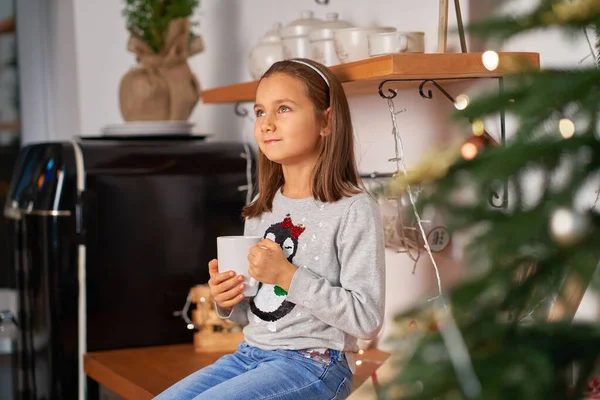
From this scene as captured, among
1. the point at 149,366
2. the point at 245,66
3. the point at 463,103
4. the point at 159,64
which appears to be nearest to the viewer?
the point at 463,103

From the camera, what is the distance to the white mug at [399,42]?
1394mm

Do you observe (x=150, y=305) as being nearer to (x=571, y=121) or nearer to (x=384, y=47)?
(x=384, y=47)

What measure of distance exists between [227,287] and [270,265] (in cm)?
8

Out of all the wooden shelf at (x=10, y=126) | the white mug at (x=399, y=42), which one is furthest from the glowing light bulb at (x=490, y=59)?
the wooden shelf at (x=10, y=126)

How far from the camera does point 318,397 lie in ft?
4.28

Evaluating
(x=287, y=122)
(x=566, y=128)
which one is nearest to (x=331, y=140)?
(x=287, y=122)

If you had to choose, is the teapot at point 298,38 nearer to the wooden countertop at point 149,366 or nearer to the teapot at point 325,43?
the teapot at point 325,43

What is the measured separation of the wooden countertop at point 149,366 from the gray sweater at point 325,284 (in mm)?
234

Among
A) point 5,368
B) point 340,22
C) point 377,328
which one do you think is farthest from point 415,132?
point 5,368

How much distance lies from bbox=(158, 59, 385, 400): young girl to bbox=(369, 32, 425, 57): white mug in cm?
9

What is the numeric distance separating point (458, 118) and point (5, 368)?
2545 mm

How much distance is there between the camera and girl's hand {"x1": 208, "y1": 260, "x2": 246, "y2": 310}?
4.33ft

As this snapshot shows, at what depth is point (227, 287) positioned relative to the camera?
4.35 ft

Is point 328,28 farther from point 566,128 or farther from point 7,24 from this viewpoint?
point 7,24
